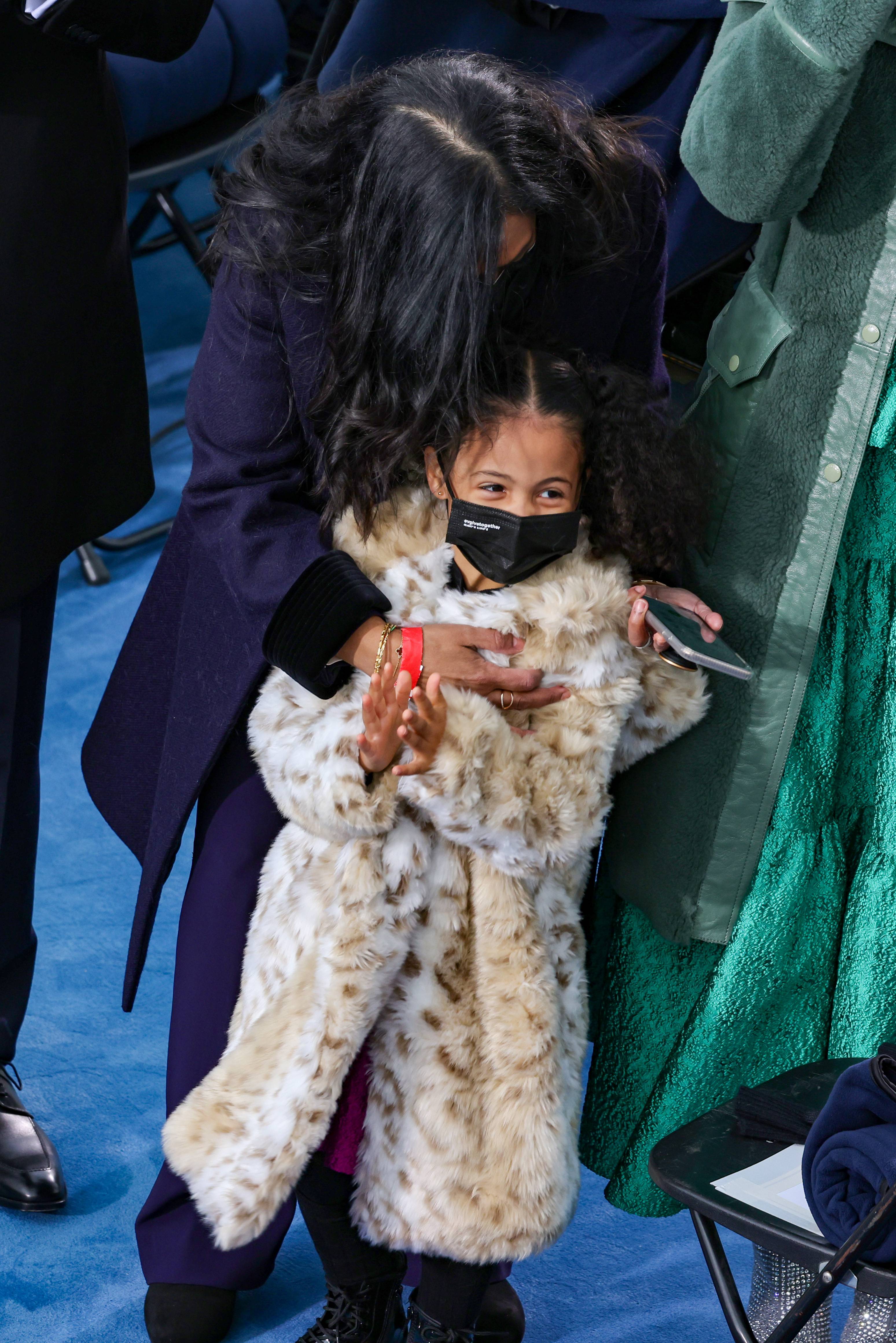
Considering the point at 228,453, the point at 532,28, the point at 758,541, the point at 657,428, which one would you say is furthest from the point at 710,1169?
the point at 532,28

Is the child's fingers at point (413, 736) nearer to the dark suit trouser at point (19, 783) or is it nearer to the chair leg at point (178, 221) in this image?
the dark suit trouser at point (19, 783)

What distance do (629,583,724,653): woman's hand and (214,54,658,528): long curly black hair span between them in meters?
0.25

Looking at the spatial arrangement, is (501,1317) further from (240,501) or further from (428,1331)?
(240,501)

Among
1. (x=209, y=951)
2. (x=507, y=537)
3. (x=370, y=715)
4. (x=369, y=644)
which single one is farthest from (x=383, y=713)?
(x=209, y=951)

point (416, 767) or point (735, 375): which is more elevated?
point (735, 375)

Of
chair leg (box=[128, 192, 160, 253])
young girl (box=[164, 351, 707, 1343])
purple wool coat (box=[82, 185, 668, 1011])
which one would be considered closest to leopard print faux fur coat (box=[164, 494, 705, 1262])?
young girl (box=[164, 351, 707, 1343])

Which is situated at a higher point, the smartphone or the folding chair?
the smartphone

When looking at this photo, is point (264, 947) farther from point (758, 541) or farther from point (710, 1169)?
point (758, 541)

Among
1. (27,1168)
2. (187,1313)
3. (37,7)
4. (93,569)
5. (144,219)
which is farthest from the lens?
(144,219)

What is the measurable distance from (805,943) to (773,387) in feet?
1.98

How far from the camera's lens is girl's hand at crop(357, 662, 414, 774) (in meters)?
1.27

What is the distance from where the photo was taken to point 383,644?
137cm

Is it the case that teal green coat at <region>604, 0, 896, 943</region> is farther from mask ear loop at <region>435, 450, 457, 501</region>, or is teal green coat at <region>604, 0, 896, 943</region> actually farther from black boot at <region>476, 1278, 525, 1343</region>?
black boot at <region>476, 1278, 525, 1343</region>

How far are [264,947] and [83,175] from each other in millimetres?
942
